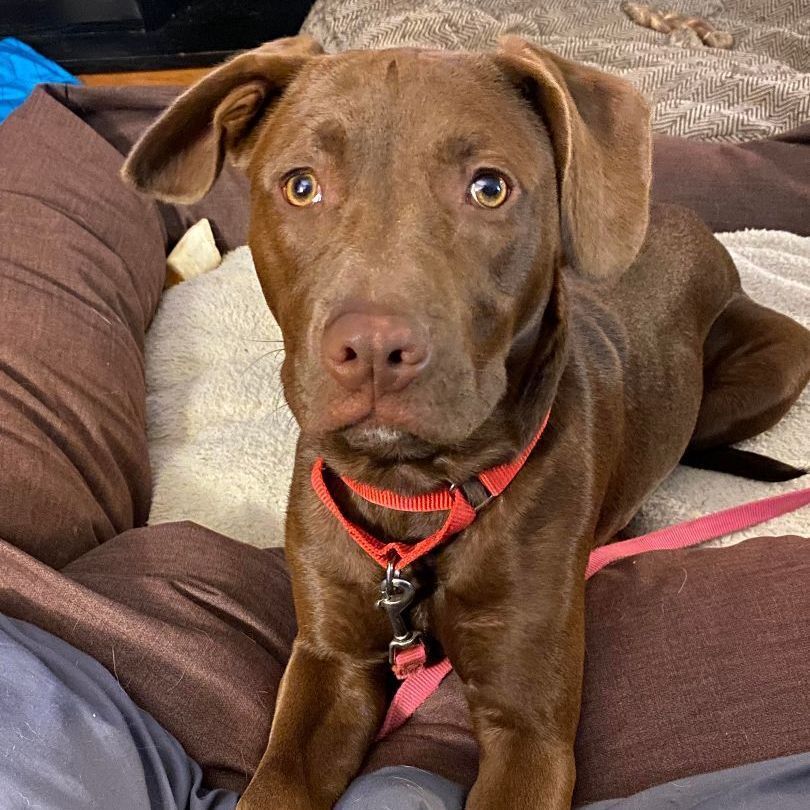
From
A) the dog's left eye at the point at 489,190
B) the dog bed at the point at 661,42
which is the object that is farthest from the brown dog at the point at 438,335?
the dog bed at the point at 661,42

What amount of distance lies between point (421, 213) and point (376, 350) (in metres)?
0.26

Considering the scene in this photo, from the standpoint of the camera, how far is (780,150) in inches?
124

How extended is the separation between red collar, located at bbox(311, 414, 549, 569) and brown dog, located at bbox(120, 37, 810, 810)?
2 centimetres

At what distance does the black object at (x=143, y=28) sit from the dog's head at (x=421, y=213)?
436 centimetres

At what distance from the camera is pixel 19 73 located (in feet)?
14.7

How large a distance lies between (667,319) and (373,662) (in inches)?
45.4

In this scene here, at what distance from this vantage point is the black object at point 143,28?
17.4 ft

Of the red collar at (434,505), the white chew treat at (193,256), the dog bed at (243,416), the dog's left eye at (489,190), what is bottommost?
the dog bed at (243,416)

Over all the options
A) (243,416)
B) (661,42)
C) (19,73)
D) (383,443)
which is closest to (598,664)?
(383,443)

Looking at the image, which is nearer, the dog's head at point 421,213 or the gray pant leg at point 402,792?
the dog's head at point 421,213

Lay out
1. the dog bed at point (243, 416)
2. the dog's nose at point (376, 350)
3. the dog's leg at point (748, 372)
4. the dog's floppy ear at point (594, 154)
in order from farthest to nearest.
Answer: the dog's leg at point (748, 372) → the dog bed at point (243, 416) → the dog's floppy ear at point (594, 154) → the dog's nose at point (376, 350)

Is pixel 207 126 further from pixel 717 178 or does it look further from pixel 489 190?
pixel 717 178

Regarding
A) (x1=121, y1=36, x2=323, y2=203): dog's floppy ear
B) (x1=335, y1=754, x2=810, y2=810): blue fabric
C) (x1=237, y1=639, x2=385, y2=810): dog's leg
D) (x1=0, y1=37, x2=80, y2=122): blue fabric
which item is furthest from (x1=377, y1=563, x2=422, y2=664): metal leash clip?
(x1=0, y1=37, x2=80, y2=122): blue fabric

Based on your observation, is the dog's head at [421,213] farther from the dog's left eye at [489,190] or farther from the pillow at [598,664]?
the pillow at [598,664]
